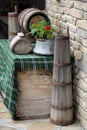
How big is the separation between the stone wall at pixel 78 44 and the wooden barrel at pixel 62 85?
13 cm

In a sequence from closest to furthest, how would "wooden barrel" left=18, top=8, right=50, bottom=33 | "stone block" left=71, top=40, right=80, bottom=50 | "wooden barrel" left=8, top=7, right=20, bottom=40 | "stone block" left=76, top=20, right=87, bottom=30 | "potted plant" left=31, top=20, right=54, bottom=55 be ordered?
"stone block" left=76, top=20, right=87, bottom=30 < "stone block" left=71, top=40, right=80, bottom=50 < "potted plant" left=31, top=20, right=54, bottom=55 < "wooden barrel" left=18, top=8, right=50, bottom=33 < "wooden barrel" left=8, top=7, right=20, bottom=40

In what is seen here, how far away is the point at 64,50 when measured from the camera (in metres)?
4.32

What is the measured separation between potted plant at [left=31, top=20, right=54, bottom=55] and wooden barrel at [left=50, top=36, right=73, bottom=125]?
32cm

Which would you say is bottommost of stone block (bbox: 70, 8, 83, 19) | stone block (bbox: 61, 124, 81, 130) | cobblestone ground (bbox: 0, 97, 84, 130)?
cobblestone ground (bbox: 0, 97, 84, 130)

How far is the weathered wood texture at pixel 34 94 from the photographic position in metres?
4.55

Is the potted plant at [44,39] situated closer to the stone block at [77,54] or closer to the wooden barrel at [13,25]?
the stone block at [77,54]

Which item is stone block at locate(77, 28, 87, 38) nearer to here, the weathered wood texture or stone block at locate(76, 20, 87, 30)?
stone block at locate(76, 20, 87, 30)

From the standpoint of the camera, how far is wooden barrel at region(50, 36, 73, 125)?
4324 mm

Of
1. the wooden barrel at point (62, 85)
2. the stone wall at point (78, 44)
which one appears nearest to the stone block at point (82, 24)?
the stone wall at point (78, 44)

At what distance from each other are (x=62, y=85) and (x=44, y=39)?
26.9 inches

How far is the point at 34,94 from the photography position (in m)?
4.62

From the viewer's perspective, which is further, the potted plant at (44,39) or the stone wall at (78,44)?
the potted plant at (44,39)

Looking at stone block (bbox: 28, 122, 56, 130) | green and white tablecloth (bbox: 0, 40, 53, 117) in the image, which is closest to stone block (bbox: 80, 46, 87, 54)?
green and white tablecloth (bbox: 0, 40, 53, 117)

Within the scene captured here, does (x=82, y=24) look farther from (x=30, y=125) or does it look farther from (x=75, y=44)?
(x=30, y=125)
